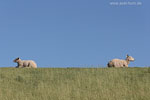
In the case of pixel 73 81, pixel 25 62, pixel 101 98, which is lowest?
pixel 101 98

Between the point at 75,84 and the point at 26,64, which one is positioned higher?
the point at 26,64

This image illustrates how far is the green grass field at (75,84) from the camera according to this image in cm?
2186

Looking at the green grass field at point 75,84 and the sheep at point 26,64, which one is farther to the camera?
the sheep at point 26,64

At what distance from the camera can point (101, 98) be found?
20750 millimetres

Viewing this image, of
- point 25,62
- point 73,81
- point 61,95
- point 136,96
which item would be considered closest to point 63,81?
point 73,81

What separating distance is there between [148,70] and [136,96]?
333 inches

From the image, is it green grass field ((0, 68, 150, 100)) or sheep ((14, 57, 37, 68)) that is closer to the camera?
green grass field ((0, 68, 150, 100))

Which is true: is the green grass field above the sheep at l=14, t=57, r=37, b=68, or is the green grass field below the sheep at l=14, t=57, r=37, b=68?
below

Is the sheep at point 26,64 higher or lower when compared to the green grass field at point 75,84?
higher

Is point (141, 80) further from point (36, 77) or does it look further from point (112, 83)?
point (36, 77)

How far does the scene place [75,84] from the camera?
25.2 m

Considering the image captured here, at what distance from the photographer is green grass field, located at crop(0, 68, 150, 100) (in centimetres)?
2186

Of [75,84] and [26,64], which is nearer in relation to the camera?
[75,84]

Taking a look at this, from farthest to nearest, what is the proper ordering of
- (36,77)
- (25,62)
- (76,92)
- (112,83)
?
1. (25,62)
2. (36,77)
3. (112,83)
4. (76,92)
